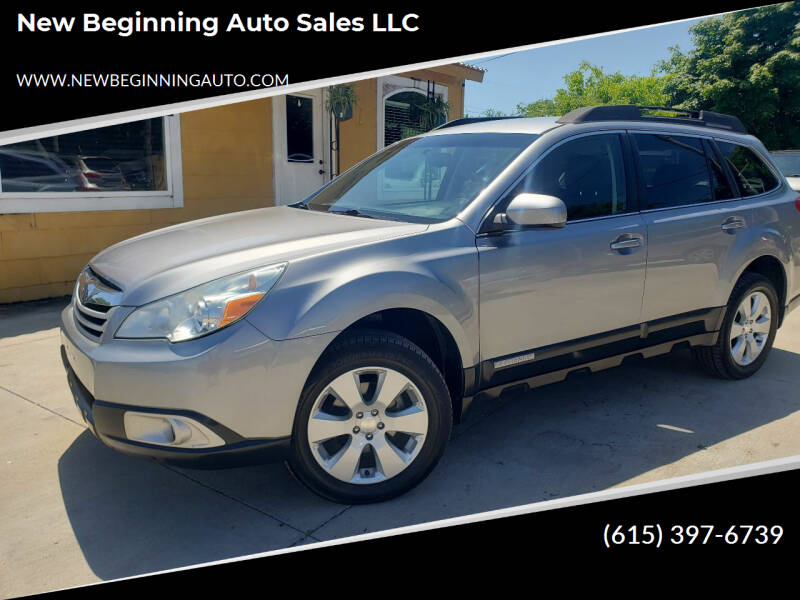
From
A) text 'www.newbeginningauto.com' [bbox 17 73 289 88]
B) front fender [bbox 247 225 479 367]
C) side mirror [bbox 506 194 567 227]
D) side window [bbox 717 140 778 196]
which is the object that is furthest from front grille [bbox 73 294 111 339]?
text 'www.newbeginningauto.com' [bbox 17 73 289 88]

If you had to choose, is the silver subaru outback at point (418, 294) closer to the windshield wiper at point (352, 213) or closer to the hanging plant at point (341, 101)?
the windshield wiper at point (352, 213)

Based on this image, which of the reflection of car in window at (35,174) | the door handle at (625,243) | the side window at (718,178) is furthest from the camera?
the reflection of car in window at (35,174)

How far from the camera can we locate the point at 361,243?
120 inches

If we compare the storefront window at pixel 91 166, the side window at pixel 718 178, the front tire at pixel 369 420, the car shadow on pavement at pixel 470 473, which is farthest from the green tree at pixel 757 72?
the front tire at pixel 369 420

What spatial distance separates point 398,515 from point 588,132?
232cm

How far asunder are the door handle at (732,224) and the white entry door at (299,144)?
6392 millimetres

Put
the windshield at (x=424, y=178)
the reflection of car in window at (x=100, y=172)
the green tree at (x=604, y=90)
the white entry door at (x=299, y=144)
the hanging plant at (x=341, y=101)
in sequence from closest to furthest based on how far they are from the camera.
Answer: the windshield at (x=424, y=178), the reflection of car in window at (x=100, y=172), the white entry door at (x=299, y=144), the hanging plant at (x=341, y=101), the green tree at (x=604, y=90)

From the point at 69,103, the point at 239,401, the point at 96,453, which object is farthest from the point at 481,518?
the point at 69,103

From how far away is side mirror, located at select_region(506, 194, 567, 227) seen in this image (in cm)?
320

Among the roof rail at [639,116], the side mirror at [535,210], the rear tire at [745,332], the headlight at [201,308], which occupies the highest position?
the roof rail at [639,116]

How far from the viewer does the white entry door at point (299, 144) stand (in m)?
9.34

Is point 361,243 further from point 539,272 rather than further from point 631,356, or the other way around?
point 631,356

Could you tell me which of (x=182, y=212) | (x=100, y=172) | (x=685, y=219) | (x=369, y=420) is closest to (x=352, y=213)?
(x=369, y=420)

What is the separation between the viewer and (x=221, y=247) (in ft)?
10.1
